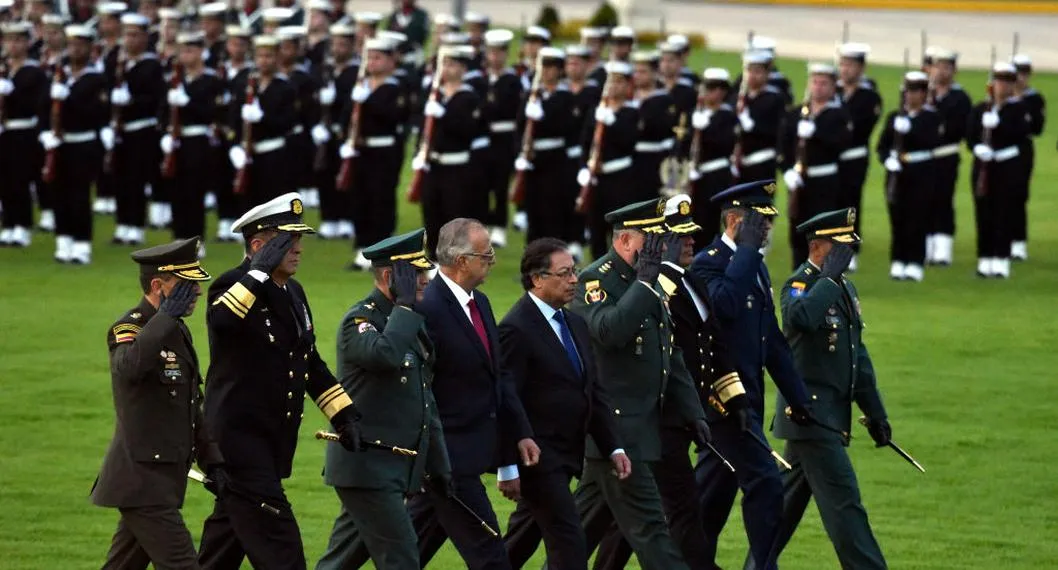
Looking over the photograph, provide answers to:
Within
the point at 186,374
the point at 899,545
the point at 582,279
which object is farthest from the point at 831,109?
the point at 186,374

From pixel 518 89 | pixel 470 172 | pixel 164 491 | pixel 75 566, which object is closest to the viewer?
pixel 164 491

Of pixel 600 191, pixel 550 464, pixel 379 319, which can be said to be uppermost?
pixel 379 319

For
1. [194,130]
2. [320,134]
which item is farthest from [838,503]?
[320,134]

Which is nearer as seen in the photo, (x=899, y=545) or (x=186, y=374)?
(x=186, y=374)

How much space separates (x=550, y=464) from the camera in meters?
8.80

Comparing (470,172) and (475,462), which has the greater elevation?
(475,462)

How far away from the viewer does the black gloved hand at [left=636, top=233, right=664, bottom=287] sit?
355 inches

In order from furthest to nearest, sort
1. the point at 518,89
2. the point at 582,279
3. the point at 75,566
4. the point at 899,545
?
the point at 518,89 < the point at 899,545 < the point at 75,566 < the point at 582,279

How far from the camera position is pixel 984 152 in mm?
20172

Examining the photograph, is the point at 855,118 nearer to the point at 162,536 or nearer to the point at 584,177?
the point at 584,177

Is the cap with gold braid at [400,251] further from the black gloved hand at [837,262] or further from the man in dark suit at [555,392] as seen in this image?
the black gloved hand at [837,262]

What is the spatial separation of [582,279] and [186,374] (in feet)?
5.64

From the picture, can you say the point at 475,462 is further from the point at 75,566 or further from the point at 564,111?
the point at 564,111

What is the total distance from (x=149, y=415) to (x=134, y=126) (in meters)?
11.9
